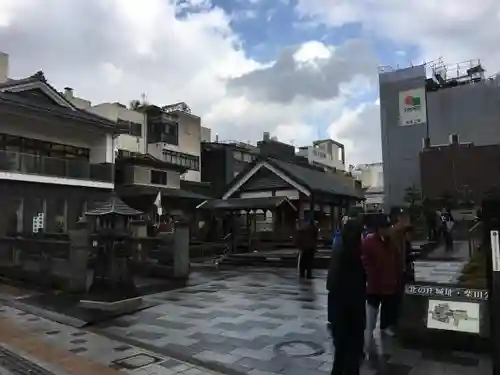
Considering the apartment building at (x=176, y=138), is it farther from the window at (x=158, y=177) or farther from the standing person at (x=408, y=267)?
the standing person at (x=408, y=267)

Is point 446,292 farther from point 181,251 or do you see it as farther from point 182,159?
point 182,159

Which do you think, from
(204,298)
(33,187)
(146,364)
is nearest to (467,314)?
(146,364)

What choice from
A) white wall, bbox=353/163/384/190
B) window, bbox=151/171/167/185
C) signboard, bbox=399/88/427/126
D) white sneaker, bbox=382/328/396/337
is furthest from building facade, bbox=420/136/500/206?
white wall, bbox=353/163/384/190

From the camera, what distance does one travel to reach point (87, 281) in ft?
37.4

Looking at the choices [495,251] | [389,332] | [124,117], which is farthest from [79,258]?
[124,117]

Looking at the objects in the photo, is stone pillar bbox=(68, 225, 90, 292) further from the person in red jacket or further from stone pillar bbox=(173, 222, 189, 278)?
the person in red jacket

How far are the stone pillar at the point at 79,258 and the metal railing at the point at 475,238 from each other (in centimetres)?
890

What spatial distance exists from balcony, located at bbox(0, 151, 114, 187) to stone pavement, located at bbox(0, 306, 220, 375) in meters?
13.8

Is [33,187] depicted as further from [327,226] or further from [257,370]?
[257,370]

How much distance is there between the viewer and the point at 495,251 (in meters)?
4.39

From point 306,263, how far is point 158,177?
16.7m

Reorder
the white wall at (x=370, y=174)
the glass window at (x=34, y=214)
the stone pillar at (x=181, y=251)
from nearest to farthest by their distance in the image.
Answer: the stone pillar at (x=181, y=251), the glass window at (x=34, y=214), the white wall at (x=370, y=174)

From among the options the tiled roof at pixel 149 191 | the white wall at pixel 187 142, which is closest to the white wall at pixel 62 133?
the tiled roof at pixel 149 191

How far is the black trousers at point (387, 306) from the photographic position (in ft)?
20.4
